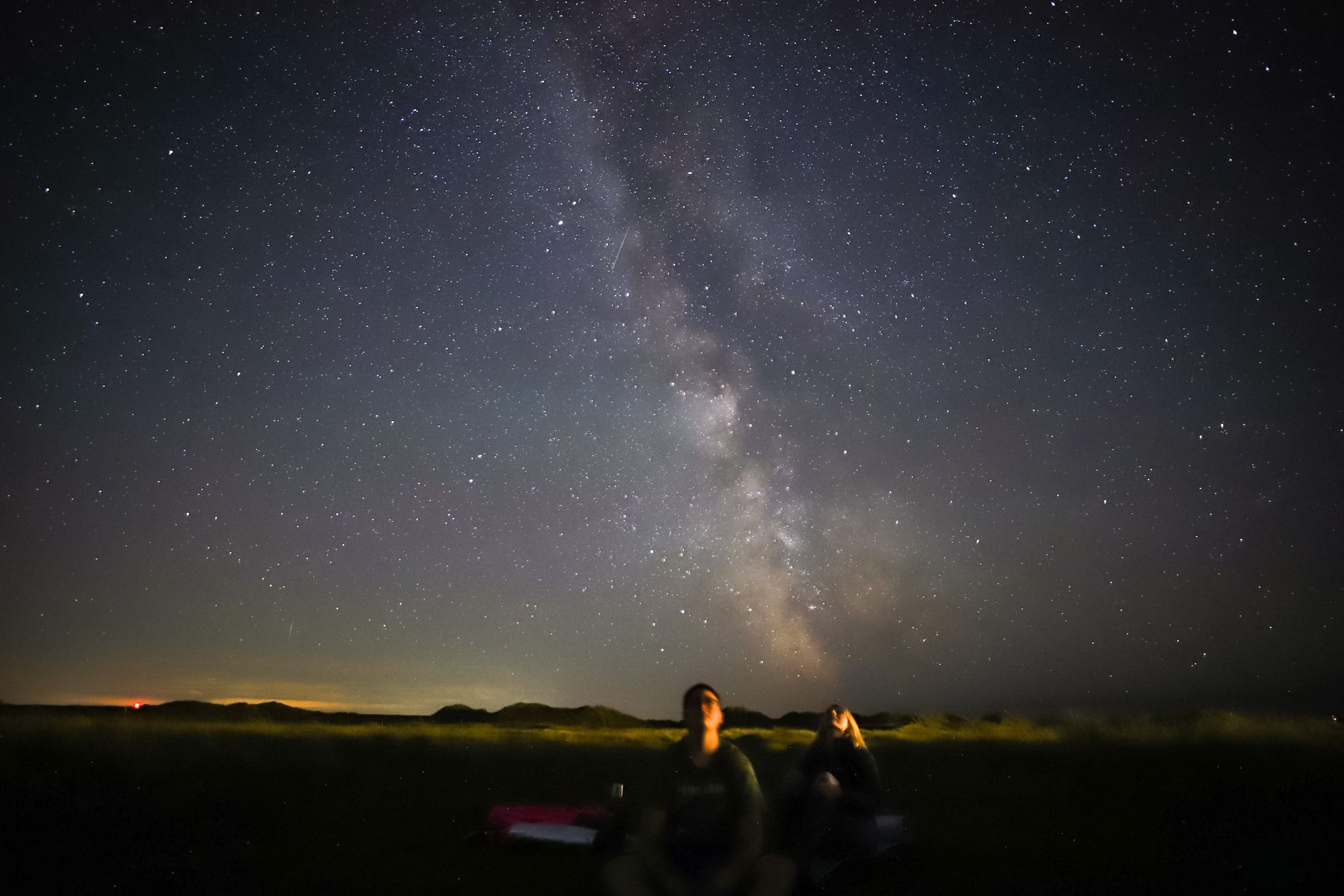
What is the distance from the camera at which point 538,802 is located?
36.8 ft

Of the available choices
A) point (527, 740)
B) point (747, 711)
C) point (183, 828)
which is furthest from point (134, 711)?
point (747, 711)

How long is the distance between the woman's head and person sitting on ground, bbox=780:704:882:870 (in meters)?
0.02

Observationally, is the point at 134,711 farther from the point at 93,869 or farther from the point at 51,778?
the point at 93,869

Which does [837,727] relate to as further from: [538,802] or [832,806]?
[538,802]

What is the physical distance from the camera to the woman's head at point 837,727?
6672mm

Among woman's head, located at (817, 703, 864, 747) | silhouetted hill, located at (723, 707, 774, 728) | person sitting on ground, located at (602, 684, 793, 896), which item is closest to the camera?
person sitting on ground, located at (602, 684, 793, 896)

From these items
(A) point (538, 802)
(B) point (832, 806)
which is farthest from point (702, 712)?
(A) point (538, 802)

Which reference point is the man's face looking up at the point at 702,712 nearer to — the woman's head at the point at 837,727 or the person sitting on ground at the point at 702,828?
the person sitting on ground at the point at 702,828

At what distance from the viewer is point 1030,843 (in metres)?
8.20

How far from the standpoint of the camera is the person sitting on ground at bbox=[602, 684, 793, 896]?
4.23 metres

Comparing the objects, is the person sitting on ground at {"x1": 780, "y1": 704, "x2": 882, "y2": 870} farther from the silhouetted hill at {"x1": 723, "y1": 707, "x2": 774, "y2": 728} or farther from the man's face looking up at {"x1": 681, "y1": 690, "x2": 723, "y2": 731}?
the silhouetted hill at {"x1": 723, "y1": 707, "x2": 774, "y2": 728}

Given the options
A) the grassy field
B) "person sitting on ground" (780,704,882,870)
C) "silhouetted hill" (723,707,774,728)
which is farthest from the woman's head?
"silhouetted hill" (723,707,774,728)

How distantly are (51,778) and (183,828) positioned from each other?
3999 millimetres

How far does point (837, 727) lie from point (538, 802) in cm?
595
